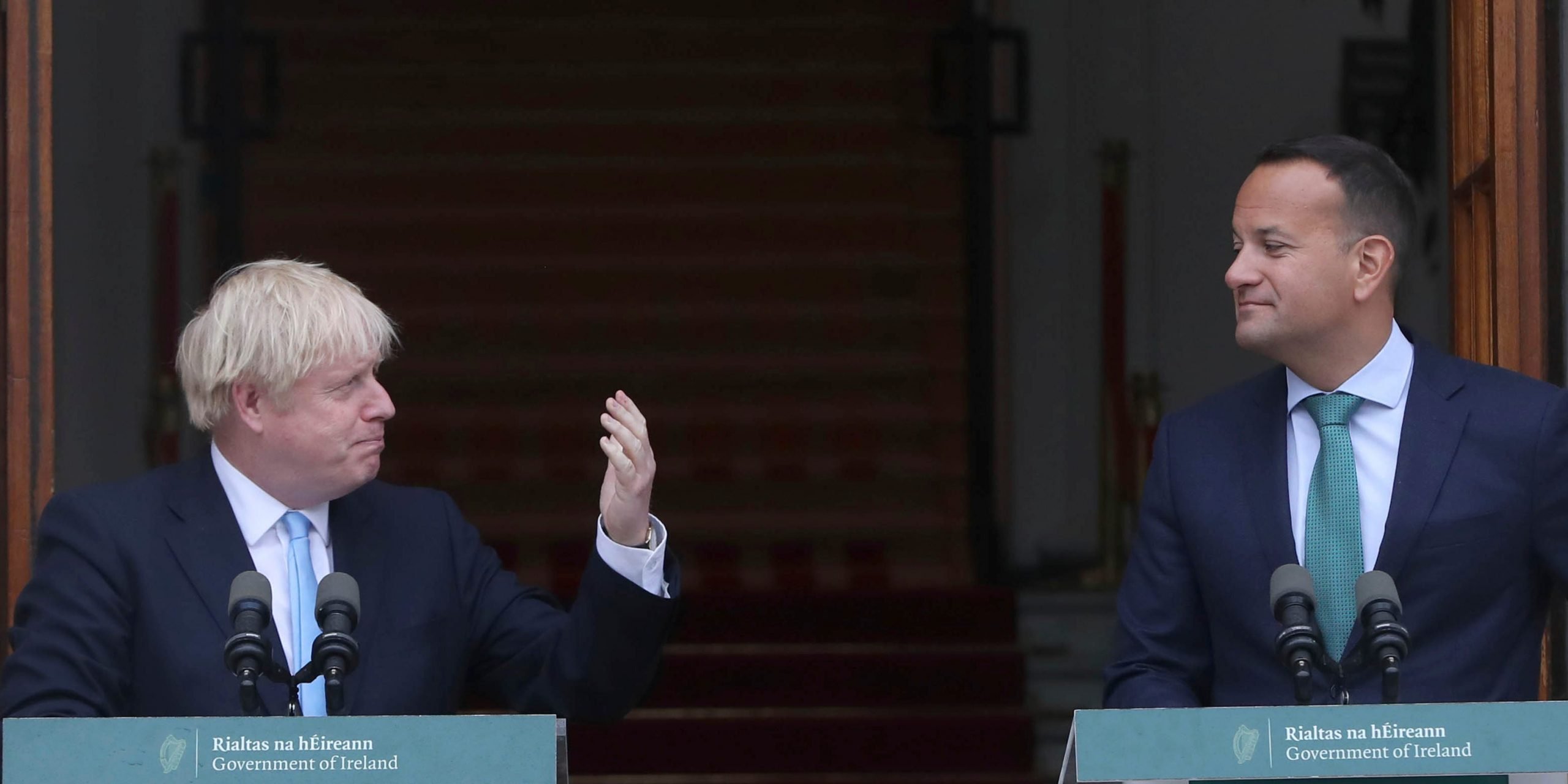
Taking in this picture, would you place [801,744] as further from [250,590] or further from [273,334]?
[250,590]

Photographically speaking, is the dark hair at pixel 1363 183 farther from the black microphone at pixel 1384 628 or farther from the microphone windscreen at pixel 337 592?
the microphone windscreen at pixel 337 592

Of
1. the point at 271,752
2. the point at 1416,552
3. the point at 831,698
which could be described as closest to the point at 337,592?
→ the point at 271,752

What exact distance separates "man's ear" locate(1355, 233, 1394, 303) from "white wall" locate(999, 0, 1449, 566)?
3983 millimetres

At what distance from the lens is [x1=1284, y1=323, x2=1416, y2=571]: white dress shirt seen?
2.76m

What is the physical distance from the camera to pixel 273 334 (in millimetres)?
2744

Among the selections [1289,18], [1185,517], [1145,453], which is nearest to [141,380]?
[1145,453]

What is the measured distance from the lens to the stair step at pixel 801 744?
226 inches

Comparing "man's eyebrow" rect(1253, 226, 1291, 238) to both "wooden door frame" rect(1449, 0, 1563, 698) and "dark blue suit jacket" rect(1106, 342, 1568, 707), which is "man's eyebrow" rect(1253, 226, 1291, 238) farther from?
"wooden door frame" rect(1449, 0, 1563, 698)

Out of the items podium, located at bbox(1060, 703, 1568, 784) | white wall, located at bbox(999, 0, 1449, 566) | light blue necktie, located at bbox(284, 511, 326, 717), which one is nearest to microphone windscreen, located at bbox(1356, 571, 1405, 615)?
podium, located at bbox(1060, 703, 1568, 784)

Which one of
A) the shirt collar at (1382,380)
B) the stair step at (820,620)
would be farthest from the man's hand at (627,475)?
the stair step at (820,620)

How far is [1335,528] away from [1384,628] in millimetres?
576

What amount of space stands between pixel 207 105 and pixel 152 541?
4.73m

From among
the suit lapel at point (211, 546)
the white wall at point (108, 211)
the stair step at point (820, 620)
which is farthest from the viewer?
the stair step at point (820, 620)

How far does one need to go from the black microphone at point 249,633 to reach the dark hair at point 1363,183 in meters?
1.45
